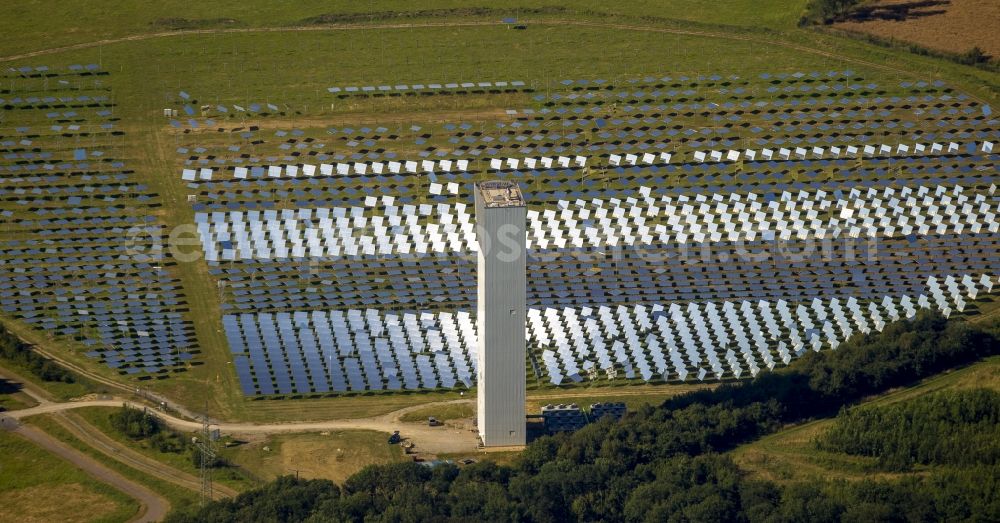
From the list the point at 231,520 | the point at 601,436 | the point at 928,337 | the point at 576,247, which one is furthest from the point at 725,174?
the point at 231,520

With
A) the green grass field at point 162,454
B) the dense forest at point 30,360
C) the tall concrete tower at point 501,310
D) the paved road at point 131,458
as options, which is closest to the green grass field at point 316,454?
the green grass field at point 162,454

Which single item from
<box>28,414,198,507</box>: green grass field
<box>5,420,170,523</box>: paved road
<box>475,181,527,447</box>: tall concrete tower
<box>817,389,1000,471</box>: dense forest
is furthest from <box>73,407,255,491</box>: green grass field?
<box>817,389,1000,471</box>: dense forest

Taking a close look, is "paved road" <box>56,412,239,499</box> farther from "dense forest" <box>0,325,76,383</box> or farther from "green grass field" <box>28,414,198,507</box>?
"dense forest" <box>0,325,76,383</box>

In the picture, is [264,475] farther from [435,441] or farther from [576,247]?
[576,247]

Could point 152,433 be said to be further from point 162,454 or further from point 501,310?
point 501,310

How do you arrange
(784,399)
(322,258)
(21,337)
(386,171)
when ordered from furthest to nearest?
1. (386,171)
2. (322,258)
3. (21,337)
4. (784,399)

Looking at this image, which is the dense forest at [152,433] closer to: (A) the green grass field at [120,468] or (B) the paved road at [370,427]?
(B) the paved road at [370,427]

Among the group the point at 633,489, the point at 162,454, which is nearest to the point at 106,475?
the point at 162,454

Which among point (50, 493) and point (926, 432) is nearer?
point (50, 493)
